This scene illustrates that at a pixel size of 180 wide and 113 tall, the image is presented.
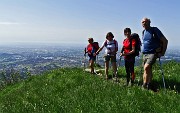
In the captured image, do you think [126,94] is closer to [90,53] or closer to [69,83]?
[69,83]

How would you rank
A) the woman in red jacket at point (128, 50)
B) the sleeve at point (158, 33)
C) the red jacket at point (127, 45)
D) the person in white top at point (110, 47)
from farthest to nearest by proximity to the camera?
the person in white top at point (110, 47)
the red jacket at point (127, 45)
the woman in red jacket at point (128, 50)
the sleeve at point (158, 33)

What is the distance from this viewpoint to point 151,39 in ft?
40.7

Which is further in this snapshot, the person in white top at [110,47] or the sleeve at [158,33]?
the person in white top at [110,47]

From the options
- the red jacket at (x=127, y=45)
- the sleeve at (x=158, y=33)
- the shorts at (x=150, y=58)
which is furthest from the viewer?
the red jacket at (x=127, y=45)

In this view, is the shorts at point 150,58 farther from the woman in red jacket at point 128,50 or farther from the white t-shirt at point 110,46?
the white t-shirt at point 110,46

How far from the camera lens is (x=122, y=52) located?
1510cm

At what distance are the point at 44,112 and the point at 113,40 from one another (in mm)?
8362

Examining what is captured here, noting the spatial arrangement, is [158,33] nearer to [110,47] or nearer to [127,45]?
[127,45]

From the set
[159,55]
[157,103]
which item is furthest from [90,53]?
[157,103]

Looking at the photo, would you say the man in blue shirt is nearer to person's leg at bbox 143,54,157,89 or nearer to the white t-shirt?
person's leg at bbox 143,54,157,89

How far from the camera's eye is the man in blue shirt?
12250 millimetres

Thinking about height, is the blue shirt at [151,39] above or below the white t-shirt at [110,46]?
above

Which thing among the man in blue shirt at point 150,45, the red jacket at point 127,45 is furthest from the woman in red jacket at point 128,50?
the man in blue shirt at point 150,45

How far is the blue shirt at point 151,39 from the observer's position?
12.3 meters
